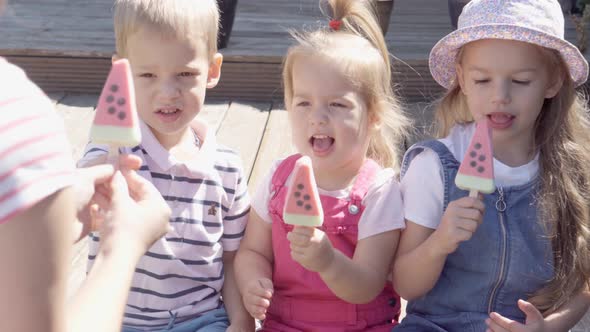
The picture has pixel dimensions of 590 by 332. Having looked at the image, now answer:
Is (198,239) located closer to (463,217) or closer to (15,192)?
(463,217)

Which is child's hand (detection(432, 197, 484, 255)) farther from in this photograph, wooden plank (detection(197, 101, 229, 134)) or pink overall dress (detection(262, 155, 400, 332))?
wooden plank (detection(197, 101, 229, 134))

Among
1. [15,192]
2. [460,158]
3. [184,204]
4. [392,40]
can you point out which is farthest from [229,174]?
[392,40]

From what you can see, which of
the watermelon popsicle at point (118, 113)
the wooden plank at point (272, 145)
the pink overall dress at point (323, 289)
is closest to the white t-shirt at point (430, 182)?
the pink overall dress at point (323, 289)

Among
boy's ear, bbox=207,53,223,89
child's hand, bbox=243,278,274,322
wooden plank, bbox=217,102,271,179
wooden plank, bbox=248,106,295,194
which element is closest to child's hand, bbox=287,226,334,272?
child's hand, bbox=243,278,274,322

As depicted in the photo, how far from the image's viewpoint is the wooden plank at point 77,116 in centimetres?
419

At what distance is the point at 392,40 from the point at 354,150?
355 centimetres

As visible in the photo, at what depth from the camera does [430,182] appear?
2.37m

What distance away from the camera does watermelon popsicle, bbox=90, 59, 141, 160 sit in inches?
71.9

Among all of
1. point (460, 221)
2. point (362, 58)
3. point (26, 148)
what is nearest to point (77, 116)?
point (362, 58)

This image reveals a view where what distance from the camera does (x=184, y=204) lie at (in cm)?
239

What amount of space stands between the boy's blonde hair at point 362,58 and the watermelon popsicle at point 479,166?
418 millimetres

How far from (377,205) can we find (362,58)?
1.36ft

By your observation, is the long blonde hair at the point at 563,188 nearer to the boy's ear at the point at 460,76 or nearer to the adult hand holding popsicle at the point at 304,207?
the boy's ear at the point at 460,76

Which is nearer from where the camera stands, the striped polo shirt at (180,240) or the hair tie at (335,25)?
the striped polo shirt at (180,240)
